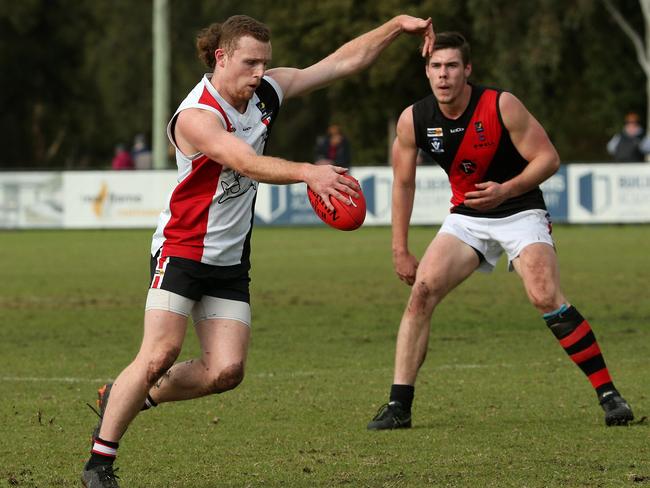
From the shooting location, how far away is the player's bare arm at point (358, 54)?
761cm

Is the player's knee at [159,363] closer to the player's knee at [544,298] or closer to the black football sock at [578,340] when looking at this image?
the player's knee at [544,298]

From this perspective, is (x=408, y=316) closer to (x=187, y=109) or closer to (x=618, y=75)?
(x=187, y=109)

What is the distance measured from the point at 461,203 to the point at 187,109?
9.25 ft

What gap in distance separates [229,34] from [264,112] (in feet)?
1.56

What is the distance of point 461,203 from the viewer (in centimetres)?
899

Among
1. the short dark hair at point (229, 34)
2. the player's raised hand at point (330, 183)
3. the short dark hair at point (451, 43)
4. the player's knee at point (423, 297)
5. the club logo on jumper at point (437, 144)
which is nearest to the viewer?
the player's raised hand at point (330, 183)

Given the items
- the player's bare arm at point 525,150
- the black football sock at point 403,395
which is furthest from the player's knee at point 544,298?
the black football sock at point 403,395

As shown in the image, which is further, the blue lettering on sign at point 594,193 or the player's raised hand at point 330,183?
the blue lettering on sign at point 594,193

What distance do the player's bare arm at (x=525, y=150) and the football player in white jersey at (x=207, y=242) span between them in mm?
1952

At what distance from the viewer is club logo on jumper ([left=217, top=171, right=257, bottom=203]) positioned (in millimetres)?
6734

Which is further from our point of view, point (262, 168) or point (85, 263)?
point (85, 263)

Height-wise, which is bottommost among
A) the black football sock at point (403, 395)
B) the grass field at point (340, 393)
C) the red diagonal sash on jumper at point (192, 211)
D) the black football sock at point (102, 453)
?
the grass field at point (340, 393)

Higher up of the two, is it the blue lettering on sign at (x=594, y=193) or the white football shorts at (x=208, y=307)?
the white football shorts at (x=208, y=307)

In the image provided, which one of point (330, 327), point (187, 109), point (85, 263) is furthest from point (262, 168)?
point (85, 263)
